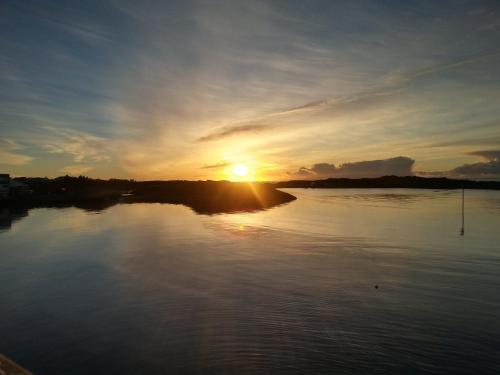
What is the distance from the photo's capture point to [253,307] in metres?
20.8

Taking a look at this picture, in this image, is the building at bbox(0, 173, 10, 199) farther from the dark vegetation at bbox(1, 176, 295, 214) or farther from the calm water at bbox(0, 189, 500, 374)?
the calm water at bbox(0, 189, 500, 374)

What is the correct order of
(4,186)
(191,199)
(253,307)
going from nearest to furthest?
(253,307) → (4,186) → (191,199)

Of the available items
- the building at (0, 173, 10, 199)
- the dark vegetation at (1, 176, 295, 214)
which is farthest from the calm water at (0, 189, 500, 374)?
the building at (0, 173, 10, 199)

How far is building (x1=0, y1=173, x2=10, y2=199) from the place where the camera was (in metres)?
115

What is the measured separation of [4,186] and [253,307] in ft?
435

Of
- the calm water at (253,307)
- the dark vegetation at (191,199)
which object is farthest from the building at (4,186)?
the calm water at (253,307)

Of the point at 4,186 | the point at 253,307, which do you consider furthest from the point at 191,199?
the point at 253,307

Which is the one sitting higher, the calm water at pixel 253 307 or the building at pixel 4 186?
the building at pixel 4 186

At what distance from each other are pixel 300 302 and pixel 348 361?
695 cm

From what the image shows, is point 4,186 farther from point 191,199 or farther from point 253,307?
point 253,307

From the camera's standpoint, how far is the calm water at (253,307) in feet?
48.7

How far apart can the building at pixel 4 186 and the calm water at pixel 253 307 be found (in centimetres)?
9018

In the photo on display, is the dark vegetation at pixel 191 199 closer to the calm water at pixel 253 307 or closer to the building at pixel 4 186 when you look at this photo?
the building at pixel 4 186

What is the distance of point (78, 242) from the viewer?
148 ft
